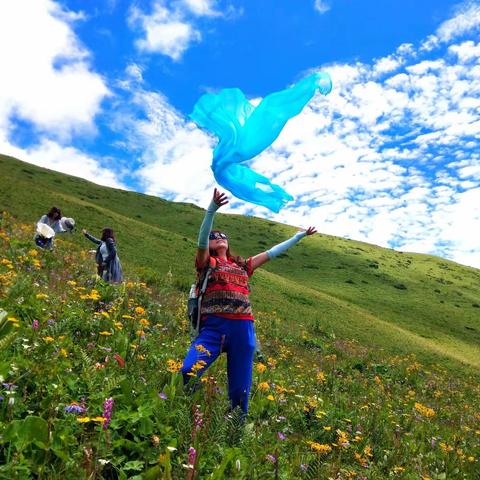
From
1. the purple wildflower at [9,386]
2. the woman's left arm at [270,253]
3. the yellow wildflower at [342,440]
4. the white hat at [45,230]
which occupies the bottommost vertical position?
the yellow wildflower at [342,440]

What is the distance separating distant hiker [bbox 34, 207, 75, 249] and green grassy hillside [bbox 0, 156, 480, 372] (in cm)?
457

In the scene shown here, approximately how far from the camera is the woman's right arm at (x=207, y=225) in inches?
190

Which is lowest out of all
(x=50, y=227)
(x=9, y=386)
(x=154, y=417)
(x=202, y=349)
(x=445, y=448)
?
(x=445, y=448)

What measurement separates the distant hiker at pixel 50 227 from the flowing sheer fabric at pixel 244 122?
9.52 meters

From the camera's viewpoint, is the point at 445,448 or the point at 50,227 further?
the point at 50,227

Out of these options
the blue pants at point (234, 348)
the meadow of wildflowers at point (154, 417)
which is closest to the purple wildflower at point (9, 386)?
the meadow of wildflowers at point (154, 417)

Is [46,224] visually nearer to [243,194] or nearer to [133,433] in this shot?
[243,194]

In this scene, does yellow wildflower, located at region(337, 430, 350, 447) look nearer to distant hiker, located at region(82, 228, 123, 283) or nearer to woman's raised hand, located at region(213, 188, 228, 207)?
woman's raised hand, located at region(213, 188, 228, 207)

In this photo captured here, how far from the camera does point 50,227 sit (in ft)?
44.2

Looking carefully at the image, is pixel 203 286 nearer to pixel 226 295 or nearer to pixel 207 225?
pixel 226 295

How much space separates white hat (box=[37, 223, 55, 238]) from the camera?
505 inches

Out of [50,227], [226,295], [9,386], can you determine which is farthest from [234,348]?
[50,227]

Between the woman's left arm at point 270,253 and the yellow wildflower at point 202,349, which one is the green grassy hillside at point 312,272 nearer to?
the woman's left arm at point 270,253

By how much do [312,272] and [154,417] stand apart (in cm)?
5511
